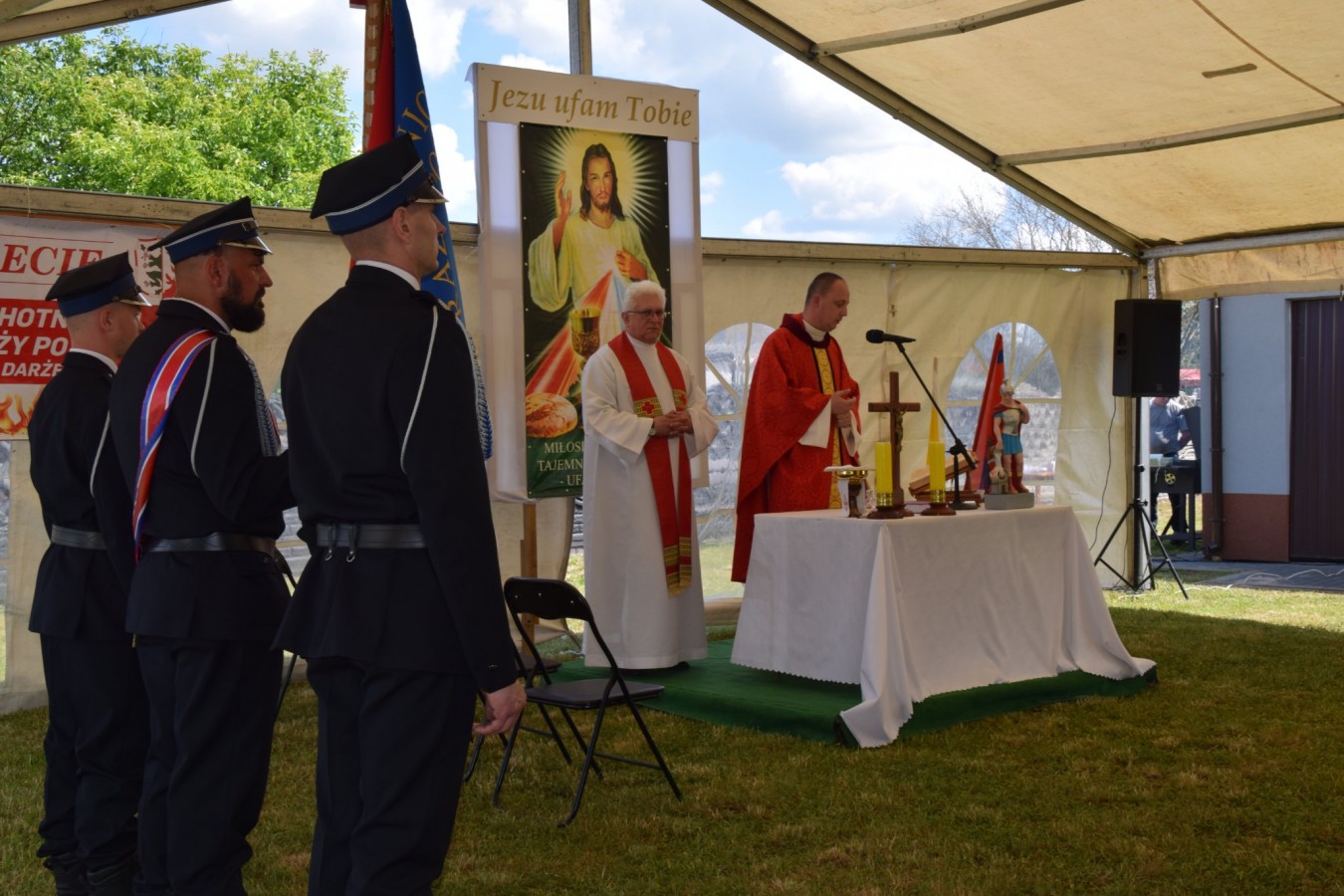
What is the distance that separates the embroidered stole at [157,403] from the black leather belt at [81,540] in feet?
1.87

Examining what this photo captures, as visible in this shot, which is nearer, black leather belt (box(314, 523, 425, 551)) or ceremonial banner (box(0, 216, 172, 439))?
black leather belt (box(314, 523, 425, 551))

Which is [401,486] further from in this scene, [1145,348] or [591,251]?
[1145,348]

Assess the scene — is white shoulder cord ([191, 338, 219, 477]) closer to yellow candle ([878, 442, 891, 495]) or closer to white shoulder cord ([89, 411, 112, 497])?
white shoulder cord ([89, 411, 112, 497])

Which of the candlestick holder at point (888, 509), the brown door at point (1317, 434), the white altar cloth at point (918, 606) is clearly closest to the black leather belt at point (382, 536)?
the white altar cloth at point (918, 606)

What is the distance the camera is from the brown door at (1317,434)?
1230cm

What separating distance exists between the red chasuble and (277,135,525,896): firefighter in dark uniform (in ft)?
13.2

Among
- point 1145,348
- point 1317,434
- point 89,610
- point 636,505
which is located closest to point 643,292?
point 636,505

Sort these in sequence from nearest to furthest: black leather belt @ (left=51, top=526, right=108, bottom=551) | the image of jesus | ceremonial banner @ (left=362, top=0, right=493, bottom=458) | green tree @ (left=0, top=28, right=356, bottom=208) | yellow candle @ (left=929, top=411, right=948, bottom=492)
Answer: black leather belt @ (left=51, top=526, right=108, bottom=551)
yellow candle @ (left=929, top=411, right=948, bottom=492)
ceremonial banner @ (left=362, top=0, right=493, bottom=458)
the image of jesus
green tree @ (left=0, top=28, right=356, bottom=208)

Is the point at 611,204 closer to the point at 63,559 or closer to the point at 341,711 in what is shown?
the point at 63,559

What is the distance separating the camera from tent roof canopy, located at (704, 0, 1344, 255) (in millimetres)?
6758

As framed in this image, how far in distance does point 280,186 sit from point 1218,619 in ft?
86.8

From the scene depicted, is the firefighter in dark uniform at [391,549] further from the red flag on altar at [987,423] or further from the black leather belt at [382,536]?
the red flag on altar at [987,423]

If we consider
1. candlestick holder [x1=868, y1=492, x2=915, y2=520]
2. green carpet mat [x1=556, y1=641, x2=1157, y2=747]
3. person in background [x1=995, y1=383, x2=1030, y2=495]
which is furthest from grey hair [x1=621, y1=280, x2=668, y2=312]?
green carpet mat [x1=556, y1=641, x2=1157, y2=747]

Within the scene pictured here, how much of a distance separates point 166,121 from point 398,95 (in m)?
25.8
